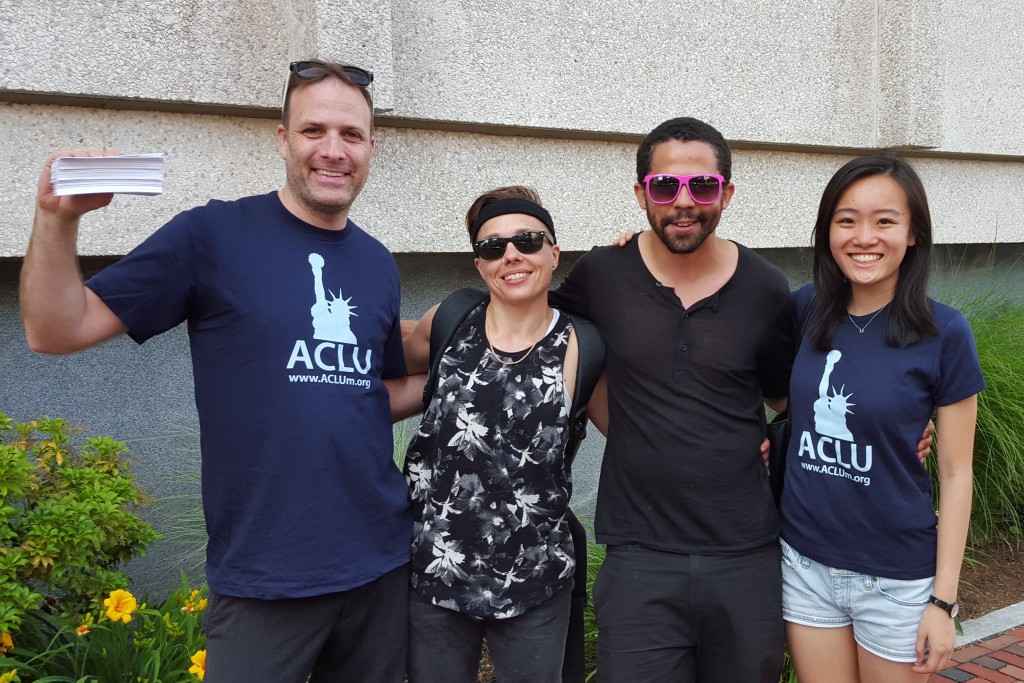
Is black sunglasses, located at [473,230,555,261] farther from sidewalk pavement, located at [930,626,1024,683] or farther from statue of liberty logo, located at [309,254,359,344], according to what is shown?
sidewalk pavement, located at [930,626,1024,683]

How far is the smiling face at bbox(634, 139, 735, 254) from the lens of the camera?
8.11 ft

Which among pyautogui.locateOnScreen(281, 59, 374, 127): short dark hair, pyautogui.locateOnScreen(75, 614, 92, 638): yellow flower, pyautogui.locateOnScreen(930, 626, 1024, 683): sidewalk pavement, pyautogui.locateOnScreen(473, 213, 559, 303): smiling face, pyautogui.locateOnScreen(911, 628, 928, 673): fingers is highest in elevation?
pyautogui.locateOnScreen(281, 59, 374, 127): short dark hair

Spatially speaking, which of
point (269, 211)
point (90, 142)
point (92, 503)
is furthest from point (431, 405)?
point (90, 142)

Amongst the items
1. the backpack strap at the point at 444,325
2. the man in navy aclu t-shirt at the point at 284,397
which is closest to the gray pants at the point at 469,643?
the man in navy aclu t-shirt at the point at 284,397

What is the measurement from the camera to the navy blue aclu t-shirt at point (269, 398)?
6.95 feet

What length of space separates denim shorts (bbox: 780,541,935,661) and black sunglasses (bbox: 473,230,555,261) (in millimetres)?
1145

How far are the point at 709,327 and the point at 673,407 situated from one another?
0.25 m

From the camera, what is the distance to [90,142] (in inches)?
140

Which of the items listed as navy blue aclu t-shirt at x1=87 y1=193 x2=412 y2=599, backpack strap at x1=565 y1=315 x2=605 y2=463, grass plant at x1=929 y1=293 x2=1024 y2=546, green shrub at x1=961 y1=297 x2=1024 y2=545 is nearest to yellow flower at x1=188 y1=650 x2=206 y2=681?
navy blue aclu t-shirt at x1=87 y1=193 x2=412 y2=599

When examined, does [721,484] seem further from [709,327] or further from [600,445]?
[600,445]

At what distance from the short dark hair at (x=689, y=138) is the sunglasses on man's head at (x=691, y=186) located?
0.07 metres

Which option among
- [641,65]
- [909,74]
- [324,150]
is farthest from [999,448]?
[324,150]

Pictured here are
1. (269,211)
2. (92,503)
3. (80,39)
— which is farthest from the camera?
(80,39)

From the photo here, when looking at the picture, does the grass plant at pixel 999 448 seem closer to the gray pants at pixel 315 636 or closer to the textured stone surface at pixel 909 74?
the textured stone surface at pixel 909 74
